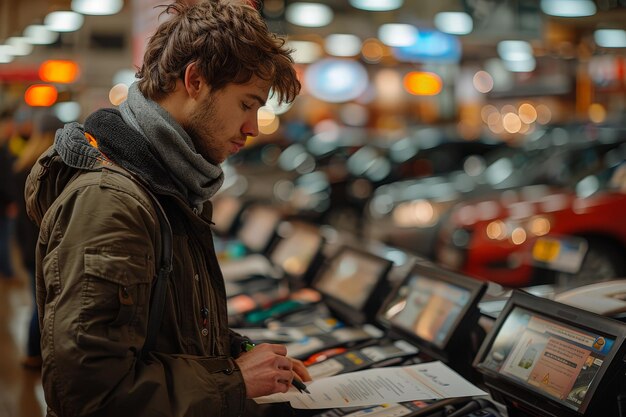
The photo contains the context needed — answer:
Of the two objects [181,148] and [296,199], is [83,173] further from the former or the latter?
[296,199]

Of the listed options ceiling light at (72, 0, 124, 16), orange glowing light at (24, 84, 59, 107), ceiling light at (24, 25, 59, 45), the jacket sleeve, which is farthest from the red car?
orange glowing light at (24, 84, 59, 107)

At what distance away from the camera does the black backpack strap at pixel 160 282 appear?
1.90 metres

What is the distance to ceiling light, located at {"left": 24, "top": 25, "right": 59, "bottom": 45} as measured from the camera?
33.1 feet

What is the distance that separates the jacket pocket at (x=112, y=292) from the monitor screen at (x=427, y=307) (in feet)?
4.78

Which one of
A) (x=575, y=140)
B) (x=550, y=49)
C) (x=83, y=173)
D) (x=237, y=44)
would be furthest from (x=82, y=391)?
(x=550, y=49)

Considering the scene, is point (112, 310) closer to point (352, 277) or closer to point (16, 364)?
point (352, 277)

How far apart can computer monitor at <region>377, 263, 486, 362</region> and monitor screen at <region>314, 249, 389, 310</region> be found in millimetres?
249

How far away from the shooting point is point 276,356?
2.09 meters

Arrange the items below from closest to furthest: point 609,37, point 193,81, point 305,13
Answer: point 193,81 → point 609,37 → point 305,13

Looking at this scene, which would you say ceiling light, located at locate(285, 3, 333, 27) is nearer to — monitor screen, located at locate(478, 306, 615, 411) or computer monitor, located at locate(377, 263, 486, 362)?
computer monitor, located at locate(377, 263, 486, 362)

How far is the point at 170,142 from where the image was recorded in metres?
2.01

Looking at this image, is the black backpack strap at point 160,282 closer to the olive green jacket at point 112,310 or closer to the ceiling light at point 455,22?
the olive green jacket at point 112,310

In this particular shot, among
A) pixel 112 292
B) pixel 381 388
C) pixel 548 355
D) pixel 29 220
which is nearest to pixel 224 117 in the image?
pixel 112 292

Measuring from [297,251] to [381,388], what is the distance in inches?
91.0
